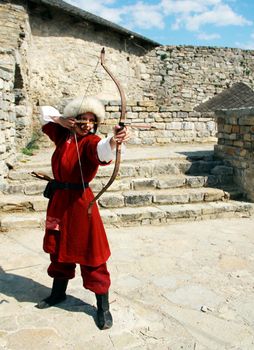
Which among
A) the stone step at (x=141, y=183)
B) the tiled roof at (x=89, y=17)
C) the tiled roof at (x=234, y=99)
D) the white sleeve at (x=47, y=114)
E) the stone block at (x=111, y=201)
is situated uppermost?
the tiled roof at (x=89, y=17)

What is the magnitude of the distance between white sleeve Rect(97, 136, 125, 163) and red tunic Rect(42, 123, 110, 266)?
151mm

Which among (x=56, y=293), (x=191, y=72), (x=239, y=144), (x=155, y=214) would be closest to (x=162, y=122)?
(x=239, y=144)

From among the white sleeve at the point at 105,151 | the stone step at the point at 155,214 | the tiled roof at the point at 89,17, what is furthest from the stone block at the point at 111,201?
the tiled roof at the point at 89,17

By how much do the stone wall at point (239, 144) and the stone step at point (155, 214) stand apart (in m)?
0.54

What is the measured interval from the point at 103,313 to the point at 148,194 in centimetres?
313

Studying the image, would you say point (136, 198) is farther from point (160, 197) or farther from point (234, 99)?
point (234, 99)

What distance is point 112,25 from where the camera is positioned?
1393 cm

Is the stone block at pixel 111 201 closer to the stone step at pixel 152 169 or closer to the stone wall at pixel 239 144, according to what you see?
the stone step at pixel 152 169

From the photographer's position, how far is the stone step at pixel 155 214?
4.82m

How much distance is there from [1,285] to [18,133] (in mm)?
5933

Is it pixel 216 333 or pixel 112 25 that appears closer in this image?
pixel 216 333

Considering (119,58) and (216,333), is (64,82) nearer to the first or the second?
(119,58)

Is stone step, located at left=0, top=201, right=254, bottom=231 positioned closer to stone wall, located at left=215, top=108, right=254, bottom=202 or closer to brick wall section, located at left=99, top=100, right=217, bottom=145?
stone wall, located at left=215, top=108, right=254, bottom=202

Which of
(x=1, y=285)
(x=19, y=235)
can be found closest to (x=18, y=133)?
(x=19, y=235)
